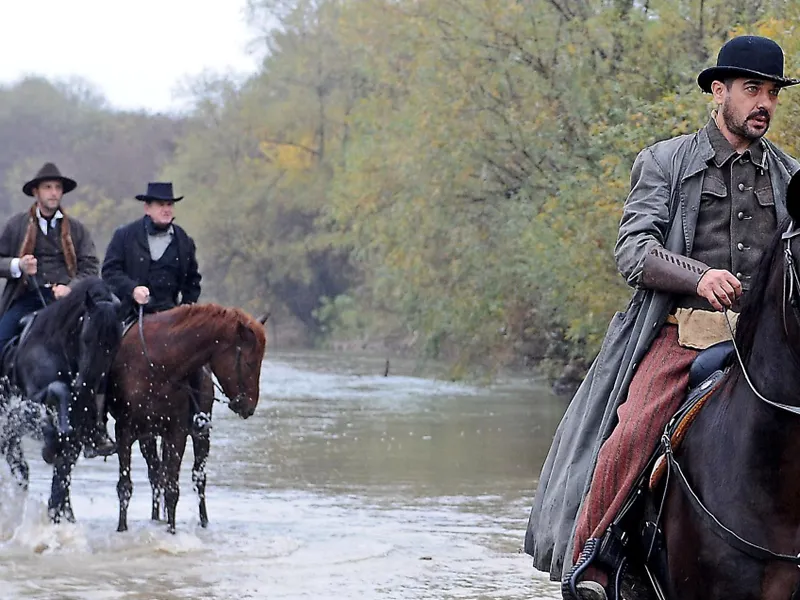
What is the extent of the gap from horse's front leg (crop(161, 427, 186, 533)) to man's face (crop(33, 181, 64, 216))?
2140mm

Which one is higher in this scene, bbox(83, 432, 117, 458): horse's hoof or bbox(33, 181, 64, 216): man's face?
bbox(33, 181, 64, 216): man's face

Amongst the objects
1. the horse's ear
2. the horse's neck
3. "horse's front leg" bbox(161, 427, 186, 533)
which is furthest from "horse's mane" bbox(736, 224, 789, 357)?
"horse's front leg" bbox(161, 427, 186, 533)

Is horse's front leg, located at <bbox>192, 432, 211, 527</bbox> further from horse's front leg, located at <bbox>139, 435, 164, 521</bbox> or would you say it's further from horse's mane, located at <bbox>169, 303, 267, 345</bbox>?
horse's mane, located at <bbox>169, 303, 267, 345</bbox>

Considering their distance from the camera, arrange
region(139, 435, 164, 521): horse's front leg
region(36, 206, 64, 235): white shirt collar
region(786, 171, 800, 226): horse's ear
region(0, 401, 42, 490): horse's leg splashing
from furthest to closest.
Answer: region(36, 206, 64, 235): white shirt collar
region(139, 435, 164, 521): horse's front leg
region(0, 401, 42, 490): horse's leg splashing
region(786, 171, 800, 226): horse's ear

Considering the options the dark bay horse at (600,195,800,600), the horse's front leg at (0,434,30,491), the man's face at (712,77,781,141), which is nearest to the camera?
the dark bay horse at (600,195,800,600)

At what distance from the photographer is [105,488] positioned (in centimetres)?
1515

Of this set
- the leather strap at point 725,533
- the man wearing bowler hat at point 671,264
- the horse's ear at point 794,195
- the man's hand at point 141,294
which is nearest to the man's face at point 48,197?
the man's hand at point 141,294

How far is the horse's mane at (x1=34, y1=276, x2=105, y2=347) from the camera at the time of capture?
11805 mm

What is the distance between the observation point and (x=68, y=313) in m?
11.9

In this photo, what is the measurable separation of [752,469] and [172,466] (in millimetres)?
7656

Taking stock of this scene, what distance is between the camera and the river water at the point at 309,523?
10047mm

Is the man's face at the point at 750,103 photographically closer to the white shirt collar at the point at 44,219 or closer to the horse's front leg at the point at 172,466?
the horse's front leg at the point at 172,466

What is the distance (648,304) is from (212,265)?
5421 centimetres

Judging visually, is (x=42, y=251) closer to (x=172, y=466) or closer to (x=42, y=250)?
(x=42, y=250)
